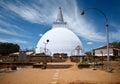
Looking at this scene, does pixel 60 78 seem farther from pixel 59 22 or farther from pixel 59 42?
pixel 59 22

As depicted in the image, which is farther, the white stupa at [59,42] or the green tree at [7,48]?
the green tree at [7,48]

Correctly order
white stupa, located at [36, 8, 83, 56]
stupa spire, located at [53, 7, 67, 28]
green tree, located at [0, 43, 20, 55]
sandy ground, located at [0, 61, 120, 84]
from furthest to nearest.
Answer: stupa spire, located at [53, 7, 67, 28] → green tree, located at [0, 43, 20, 55] → white stupa, located at [36, 8, 83, 56] → sandy ground, located at [0, 61, 120, 84]

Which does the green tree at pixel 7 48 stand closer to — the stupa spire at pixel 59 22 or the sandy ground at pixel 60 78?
the stupa spire at pixel 59 22

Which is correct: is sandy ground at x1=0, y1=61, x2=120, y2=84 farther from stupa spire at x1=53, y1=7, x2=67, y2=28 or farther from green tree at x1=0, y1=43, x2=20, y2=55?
stupa spire at x1=53, y1=7, x2=67, y2=28

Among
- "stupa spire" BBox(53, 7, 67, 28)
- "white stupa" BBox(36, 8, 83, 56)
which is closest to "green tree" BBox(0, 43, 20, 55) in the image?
"white stupa" BBox(36, 8, 83, 56)

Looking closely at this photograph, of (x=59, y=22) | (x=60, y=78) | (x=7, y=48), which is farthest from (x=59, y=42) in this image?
(x=60, y=78)

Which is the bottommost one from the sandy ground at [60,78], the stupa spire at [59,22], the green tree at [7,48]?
the sandy ground at [60,78]

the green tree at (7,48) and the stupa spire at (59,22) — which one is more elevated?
the stupa spire at (59,22)

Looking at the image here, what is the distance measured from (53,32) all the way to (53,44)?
7090 mm

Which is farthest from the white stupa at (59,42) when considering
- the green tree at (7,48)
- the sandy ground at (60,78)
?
the sandy ground at (60,78)

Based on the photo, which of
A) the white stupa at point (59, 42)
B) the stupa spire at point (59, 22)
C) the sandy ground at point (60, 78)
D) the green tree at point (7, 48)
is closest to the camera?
the sandy ground at point (60, 78)

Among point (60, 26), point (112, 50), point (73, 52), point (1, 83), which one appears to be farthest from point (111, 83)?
point (60, 26)

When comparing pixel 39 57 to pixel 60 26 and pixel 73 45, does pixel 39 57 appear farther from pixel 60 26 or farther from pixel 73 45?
pixel 60 26

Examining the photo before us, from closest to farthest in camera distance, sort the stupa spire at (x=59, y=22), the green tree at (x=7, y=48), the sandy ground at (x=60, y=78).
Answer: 1. the sandy ground at (x=60, y=78)
2. the green tree at (x=7, y=48)
3. the stupa spire at (x=59, y=22)
